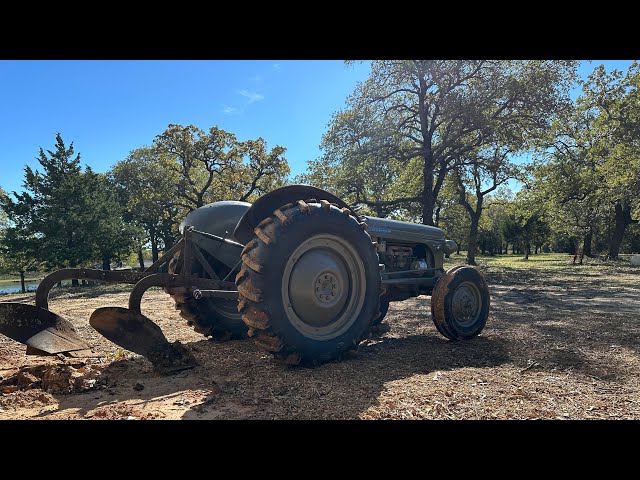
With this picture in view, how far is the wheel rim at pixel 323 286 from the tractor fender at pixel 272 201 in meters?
0.56

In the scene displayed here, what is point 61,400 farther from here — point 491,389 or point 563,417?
point 563,417

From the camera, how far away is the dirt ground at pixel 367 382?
290 centimetres

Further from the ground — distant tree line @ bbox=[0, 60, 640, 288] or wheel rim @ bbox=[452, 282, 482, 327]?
distant tree line @ bbox=[0, 60, 640, 288]

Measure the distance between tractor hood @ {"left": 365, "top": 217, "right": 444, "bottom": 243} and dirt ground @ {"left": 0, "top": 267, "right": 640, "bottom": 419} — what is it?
4.65 feet

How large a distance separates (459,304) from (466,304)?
14cm

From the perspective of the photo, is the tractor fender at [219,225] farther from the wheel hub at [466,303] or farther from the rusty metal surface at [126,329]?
the wheel hub at [466,303]

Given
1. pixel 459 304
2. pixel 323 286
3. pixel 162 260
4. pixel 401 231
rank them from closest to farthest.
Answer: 1. pixel 323 286
2. pixel 162 260
3. pixel 459 304
4. pixel 401 231

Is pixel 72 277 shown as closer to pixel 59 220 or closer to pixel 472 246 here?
pixel 59 220

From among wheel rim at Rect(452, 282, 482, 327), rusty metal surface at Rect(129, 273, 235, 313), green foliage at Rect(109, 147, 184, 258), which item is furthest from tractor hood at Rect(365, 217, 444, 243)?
green foliage at Rect(109, 147, 184, 258)

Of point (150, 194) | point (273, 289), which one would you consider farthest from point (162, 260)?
point (150, 194)

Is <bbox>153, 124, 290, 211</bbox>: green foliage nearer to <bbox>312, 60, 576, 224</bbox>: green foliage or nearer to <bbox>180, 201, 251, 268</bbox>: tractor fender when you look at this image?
<bbox>312, 60, 576, 224</bbox>: green foliage

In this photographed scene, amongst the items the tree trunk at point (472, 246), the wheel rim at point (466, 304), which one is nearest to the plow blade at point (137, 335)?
the wheel rim at point (466, 304)

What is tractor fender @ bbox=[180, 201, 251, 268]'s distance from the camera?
4.99 meters

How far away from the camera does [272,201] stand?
4.36 metres
